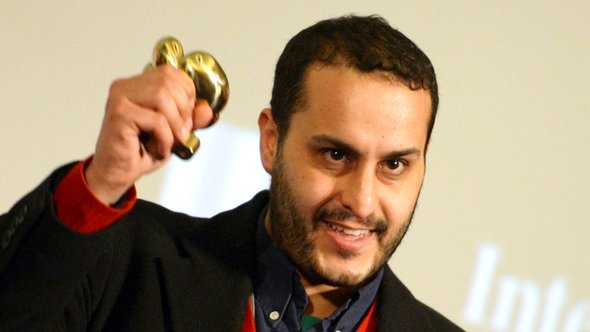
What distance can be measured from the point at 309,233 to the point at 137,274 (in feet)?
0.86

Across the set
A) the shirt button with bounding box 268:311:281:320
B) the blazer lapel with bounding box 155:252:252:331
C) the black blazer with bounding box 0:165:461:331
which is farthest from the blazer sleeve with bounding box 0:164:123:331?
the shirt button with bounding box 268:311:281:320

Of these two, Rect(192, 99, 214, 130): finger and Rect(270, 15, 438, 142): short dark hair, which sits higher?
Rect(270, 15, 438, 142): short dark hair

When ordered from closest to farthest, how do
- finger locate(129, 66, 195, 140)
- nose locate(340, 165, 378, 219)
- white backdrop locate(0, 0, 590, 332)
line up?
1. finger locate(129, 66, 195, 140)
2. nose locate(340, 165, 378, 219)
3. white backdrop locate(0, 0, 590, 332)

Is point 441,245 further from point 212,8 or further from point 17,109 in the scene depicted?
point 17,109

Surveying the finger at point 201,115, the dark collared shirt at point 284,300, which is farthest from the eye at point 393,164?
the finger at point 201,115

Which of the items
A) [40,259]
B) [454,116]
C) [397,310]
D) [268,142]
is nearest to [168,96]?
[40,259]

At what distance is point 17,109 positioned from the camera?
7.73 ft

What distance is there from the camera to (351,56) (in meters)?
1.67

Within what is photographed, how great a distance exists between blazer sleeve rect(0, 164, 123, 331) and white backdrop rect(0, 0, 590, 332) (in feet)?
3.48

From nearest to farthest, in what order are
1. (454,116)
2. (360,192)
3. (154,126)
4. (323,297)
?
(154,126), (360,192), (323,297), (454,116)

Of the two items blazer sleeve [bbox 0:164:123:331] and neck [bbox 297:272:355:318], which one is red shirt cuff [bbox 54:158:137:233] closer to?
blazer sleeve [bbox 0:164:123:331]

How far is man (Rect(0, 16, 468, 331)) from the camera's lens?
1598 millimetres

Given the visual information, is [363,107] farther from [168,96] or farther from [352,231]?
[168,96]

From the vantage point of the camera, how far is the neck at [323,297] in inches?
67.4
